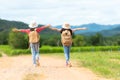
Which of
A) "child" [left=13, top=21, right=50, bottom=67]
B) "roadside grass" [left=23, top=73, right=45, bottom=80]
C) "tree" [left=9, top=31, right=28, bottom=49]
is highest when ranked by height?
"child" [left=13, top=21, right=50, bottom=67]

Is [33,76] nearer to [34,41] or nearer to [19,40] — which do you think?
[34,41]

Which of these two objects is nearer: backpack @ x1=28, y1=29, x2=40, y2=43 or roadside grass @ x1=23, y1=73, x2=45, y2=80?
roadside grass @ x1=23, y1=73, x2=45, y2=80

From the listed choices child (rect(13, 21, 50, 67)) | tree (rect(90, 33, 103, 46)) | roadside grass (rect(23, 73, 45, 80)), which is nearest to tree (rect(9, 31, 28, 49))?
tree (rect(90, 33, 103, 46))

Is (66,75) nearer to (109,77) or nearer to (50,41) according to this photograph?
(109,77)

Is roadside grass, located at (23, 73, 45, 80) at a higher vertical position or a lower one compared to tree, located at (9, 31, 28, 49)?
higher

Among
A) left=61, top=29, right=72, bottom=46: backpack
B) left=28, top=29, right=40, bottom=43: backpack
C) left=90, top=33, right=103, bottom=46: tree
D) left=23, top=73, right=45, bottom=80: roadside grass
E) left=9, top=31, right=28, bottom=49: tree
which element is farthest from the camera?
left=90, top=33, right=103, bottom=46: tree

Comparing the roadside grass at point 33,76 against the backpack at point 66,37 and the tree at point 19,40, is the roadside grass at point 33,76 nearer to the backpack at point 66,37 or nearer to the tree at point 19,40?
the backpack at point 66,37

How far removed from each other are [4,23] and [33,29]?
463ft

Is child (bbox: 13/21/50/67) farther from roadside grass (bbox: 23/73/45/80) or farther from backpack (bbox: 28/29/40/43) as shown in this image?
roadside grass (bbox: 23/73/45/80)

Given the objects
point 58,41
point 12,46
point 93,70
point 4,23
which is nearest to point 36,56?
point 93,70

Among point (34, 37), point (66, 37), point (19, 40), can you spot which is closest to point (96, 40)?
point (19, 40)

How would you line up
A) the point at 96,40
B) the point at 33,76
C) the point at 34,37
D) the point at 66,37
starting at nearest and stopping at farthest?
the point at 33,76
the point at 34,37
the point at 66,37
the point at 96,40

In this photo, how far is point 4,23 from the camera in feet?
522

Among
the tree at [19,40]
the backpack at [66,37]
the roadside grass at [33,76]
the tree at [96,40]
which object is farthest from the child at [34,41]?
the tree at [96,40]
